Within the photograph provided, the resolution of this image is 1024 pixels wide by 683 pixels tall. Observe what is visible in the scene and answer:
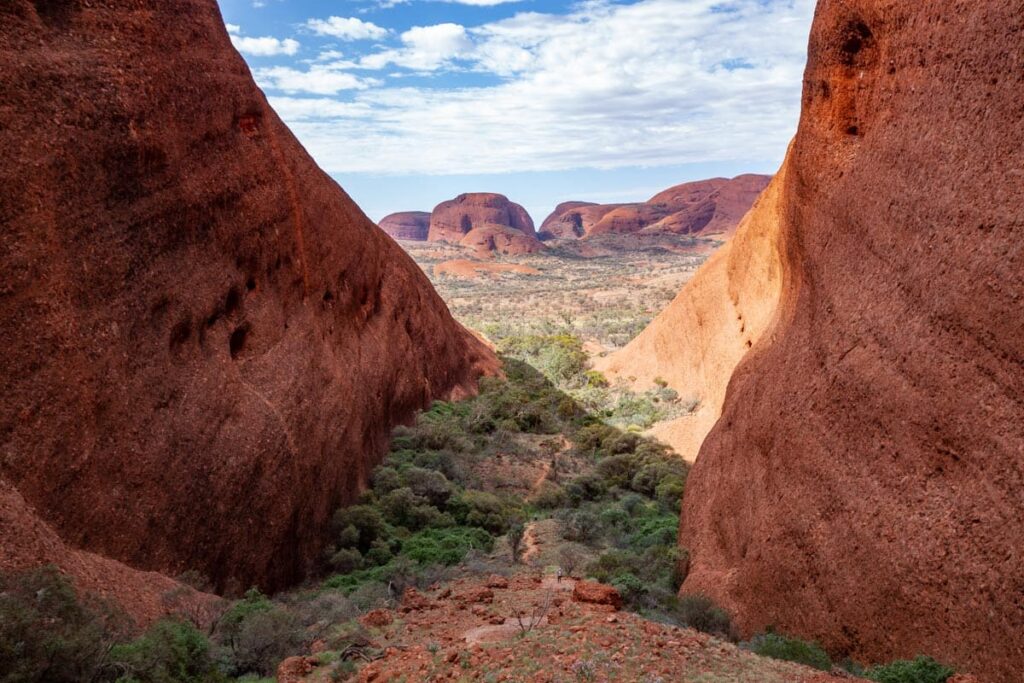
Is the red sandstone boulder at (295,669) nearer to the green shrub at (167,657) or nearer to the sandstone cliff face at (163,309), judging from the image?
the green shrub at (167,657)

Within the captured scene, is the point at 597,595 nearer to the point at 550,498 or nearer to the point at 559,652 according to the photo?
the point at 559,652

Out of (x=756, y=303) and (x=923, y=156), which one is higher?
(x=923, y=156)

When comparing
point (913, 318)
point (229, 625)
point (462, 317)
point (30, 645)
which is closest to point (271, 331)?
point (229, 625)

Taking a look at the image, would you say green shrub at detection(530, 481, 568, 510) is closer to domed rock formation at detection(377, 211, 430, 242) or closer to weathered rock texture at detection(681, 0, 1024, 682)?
Answer: weathered rock texture at detection(681, 0, 1024, 682)

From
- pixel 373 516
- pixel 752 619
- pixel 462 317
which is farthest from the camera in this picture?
pixel 462 317

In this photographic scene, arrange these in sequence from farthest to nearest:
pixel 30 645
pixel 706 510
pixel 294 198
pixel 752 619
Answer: pixel 294 198 → pixel 706 510 → pixel 752 619 → pixel 30 645

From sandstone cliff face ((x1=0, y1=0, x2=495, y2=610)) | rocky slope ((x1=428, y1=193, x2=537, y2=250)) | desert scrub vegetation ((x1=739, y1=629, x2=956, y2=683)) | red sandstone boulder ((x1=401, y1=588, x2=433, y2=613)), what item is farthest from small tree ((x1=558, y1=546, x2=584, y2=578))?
rocky slope ((x1=428, y1=193, x2=537, y2=250))

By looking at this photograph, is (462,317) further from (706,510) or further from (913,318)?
(913,318)

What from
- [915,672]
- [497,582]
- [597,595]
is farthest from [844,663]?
[497,582]
